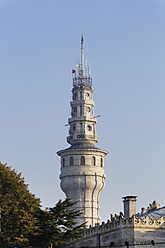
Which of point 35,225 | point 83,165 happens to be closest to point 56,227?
point 35,225

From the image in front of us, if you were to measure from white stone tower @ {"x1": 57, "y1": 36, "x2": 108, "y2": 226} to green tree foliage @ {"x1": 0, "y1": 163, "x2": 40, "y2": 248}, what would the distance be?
6818 cm

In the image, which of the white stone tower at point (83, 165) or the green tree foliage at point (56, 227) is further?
the white stone tower at point (83, 165)

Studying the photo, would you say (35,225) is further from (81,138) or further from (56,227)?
(81,138)

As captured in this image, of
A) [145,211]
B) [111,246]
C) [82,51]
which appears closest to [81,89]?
[82,51]

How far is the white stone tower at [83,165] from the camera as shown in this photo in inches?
5645

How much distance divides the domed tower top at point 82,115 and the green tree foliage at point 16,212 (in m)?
73.1

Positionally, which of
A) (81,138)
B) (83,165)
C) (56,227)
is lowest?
(56,227)

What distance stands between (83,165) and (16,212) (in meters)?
77.3

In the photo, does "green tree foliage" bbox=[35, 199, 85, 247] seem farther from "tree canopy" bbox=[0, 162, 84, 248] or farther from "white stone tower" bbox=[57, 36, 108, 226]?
"white stone tower" bbox=[57, 36, 108, 226]

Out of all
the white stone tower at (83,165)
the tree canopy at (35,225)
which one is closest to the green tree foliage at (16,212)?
the tree canopy at (35,225)

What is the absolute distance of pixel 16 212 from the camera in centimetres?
6800

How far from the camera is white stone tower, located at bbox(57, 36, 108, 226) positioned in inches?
5645

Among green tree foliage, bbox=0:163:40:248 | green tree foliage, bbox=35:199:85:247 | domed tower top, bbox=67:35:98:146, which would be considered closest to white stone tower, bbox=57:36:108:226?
domed tower top, bbox=67:35:98:146

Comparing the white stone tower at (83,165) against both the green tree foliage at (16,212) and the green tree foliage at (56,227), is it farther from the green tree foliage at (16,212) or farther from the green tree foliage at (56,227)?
the green tree foliage at (56,227)
